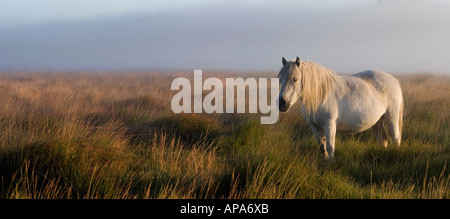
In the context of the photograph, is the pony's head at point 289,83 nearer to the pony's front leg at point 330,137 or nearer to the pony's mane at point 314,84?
the pony's mane at point 314,84

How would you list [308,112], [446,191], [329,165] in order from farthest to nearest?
[308,112] → [329,165] → [446,191]

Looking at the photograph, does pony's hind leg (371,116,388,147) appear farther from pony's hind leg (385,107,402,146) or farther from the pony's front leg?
the pony's front leg

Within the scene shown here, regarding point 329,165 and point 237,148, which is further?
point 237,148

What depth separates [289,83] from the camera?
4.39 metres

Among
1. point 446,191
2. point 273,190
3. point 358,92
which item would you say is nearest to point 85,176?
point 273,190

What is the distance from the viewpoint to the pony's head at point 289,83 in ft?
14.3

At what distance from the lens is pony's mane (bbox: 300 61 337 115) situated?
15.0ft

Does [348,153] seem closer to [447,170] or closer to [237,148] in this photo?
[447,170]

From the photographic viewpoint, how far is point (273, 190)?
3107 mm

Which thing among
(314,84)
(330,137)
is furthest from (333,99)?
(330,137)

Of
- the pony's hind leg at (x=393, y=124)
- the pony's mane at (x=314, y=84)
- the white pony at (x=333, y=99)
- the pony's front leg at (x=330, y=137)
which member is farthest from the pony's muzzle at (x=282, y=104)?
the pony's hind leg at (x=393, y=124)

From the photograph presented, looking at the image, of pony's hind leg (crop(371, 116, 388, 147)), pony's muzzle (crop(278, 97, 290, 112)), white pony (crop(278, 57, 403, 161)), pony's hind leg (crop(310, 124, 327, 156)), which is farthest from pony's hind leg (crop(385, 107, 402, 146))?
pony's muzzle (crop(278, 97, 290, 112))

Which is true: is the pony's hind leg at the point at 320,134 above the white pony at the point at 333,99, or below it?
below
